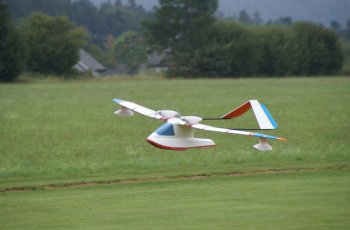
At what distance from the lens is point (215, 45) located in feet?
272

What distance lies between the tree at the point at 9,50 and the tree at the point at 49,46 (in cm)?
550

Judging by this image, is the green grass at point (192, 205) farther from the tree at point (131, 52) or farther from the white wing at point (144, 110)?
the tree at point (131, 52)

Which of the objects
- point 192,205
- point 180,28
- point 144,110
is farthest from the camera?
point 180,28

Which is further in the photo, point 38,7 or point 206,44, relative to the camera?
point 38,7

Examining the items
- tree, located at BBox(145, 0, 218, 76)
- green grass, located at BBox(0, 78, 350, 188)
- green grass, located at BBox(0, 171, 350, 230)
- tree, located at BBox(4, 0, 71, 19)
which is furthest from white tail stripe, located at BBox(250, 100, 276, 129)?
tree, located at BBox(4, 0, 71, 19)

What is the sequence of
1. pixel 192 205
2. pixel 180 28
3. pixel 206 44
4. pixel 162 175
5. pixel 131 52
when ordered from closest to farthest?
pixel 192 205 → pixel 162 175 → pixel 206 44 → pixel 180 28 → pixel 131 52

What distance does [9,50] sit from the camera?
2729 inches

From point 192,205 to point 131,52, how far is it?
414ft

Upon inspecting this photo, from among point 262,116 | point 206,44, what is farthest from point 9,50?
point 262,116

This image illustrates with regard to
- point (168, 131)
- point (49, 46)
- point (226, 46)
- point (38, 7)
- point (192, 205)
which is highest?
point (38, 7)

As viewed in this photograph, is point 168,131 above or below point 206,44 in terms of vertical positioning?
above

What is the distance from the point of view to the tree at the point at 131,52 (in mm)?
139875

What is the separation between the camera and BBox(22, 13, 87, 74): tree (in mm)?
77188

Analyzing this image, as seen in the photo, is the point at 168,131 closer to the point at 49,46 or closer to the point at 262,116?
the point at 262,116
